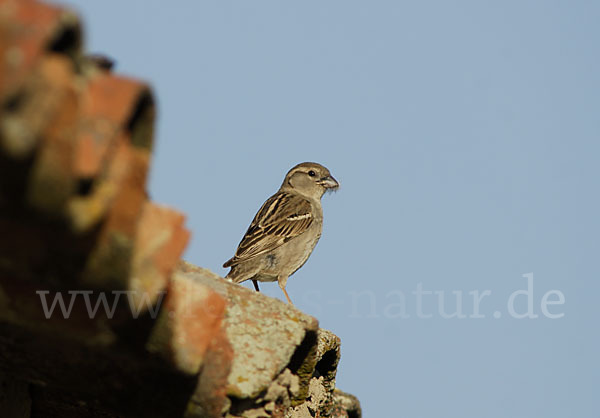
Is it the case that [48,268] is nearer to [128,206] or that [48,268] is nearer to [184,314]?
[128,206]

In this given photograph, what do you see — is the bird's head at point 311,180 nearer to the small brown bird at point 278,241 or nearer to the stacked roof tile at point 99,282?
the small brown bird at point 278,241

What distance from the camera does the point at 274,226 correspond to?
995 centimetres

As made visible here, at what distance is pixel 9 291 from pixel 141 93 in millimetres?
712

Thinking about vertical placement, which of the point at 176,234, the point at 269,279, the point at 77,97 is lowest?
the point at 269,279

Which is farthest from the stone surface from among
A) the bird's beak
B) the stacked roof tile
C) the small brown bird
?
the bird's beak

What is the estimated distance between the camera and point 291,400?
390 cm

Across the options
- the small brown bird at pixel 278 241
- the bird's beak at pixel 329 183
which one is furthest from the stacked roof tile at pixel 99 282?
the bird's beak at pixel 329 183

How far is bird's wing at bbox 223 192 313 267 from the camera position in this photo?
971 centimetres

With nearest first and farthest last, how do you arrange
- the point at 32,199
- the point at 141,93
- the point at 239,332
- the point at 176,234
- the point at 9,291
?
the point at 32,199 < the point at 141,93 < the point at 9,291 < the point at 176,234 < the point at 239,332

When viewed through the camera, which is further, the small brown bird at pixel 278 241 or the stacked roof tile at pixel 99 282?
the small brown bird at pixel 278 241

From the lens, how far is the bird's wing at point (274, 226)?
9.71 m

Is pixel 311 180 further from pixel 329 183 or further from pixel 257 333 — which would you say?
pixel 257 333

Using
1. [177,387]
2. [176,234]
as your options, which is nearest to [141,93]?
[176,234]

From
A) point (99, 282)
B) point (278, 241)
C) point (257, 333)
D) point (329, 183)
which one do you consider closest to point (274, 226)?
point (278, 241)
